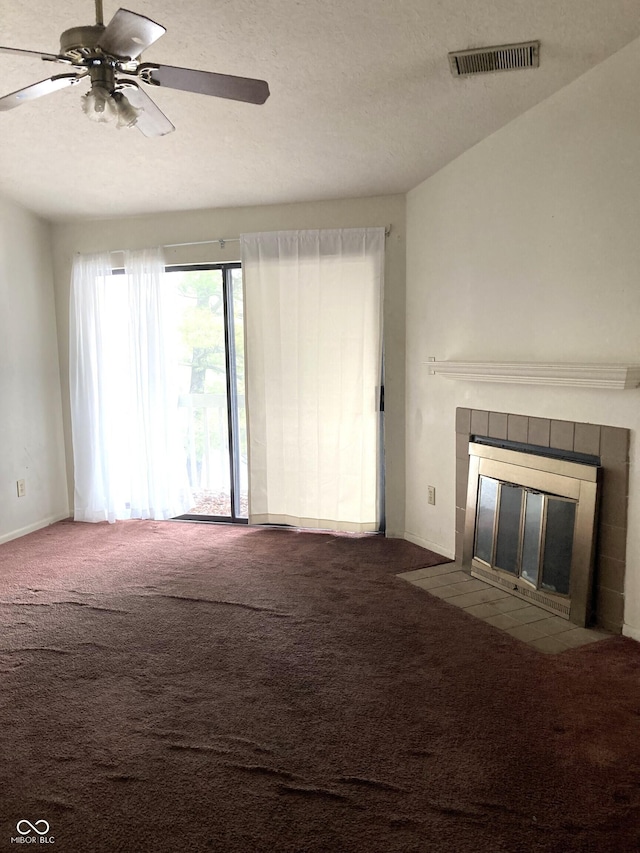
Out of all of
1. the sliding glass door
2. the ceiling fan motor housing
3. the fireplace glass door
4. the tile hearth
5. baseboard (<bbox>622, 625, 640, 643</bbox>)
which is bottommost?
the tile hearth

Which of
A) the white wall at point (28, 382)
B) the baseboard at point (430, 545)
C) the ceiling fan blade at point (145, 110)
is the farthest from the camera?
the white wall at point (28, 382)

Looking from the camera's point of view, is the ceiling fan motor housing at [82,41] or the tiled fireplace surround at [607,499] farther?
the tiled fireplace surround at [607,499]

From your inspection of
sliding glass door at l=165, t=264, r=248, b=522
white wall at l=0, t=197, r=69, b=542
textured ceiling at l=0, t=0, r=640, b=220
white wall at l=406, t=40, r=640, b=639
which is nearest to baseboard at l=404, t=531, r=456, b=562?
white wall at l=406, t=40, r=640, b=639

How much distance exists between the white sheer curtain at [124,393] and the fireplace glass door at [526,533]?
7.85ft

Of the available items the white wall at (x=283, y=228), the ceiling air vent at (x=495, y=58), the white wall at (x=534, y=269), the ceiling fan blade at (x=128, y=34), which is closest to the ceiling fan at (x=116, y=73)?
the ceiling fan blade at (x=128, y=34)

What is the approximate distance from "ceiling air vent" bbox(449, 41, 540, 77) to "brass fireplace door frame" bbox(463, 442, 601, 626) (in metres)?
1.71

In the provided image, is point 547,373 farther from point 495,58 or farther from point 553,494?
point 495,58

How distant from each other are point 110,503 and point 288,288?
221 cm

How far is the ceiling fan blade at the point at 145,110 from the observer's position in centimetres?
184

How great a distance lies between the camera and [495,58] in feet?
7.38

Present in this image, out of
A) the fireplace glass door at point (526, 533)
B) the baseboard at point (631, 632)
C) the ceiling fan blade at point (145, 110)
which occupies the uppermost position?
the ceiling fan blade at point (145, 110)

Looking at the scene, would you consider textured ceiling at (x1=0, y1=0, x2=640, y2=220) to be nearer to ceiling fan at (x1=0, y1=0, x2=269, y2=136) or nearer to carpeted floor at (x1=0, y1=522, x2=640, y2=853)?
ceiling fan at (x1=0, y1=0, x2=269, y2=136)

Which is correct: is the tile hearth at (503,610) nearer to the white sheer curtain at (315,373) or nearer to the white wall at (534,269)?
the white wall at (534,269)

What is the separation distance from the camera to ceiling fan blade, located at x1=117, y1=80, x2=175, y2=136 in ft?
6.02
